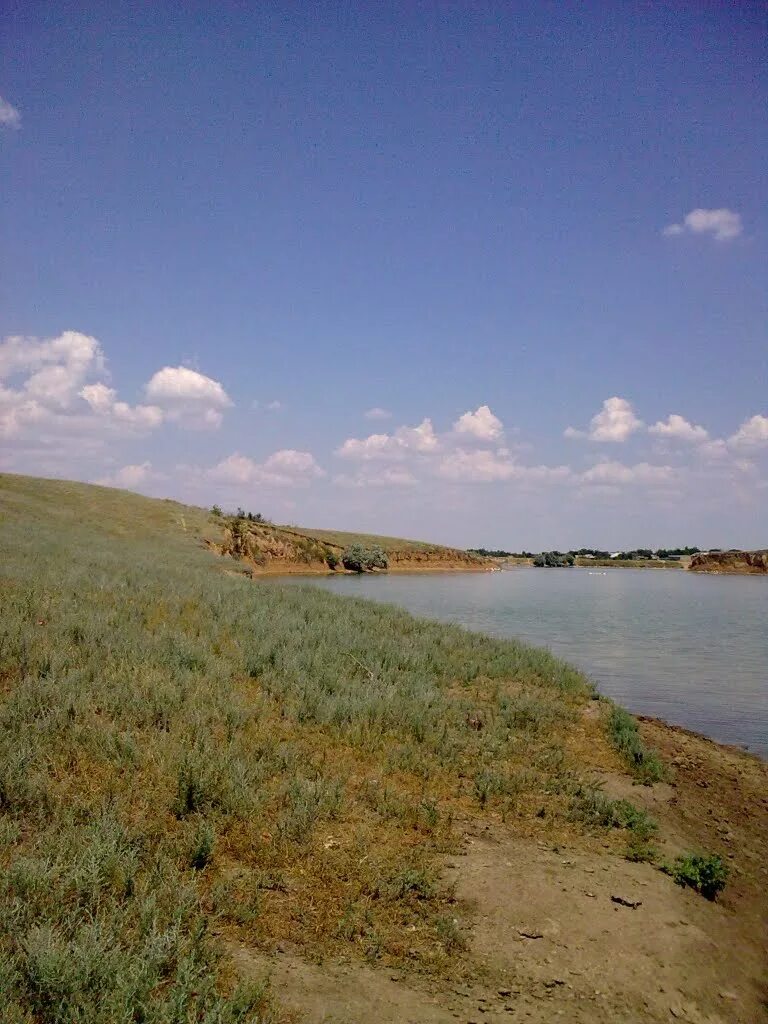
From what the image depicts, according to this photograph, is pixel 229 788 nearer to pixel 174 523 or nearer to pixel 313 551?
pixel 174 523

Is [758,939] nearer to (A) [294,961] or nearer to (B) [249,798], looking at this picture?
(A) [294,961]

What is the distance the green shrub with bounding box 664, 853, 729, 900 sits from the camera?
6.66 m

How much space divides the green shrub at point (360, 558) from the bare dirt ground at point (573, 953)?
85.8m

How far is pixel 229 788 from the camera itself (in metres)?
6.67

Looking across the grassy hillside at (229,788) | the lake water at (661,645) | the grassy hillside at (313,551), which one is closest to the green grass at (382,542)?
the grassy hillside at (313,551)

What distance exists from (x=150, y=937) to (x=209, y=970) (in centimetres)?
47

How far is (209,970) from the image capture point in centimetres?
436

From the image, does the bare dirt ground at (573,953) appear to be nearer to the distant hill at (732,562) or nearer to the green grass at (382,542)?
the green grass at (382,542)

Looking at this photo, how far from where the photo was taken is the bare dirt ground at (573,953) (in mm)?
4566

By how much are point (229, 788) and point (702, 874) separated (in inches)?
204

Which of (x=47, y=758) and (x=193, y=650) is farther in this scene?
(x=193, y=650)

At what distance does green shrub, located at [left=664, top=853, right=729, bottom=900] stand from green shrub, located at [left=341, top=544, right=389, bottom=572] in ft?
285

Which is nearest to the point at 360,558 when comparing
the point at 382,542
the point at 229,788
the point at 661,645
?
the point at 382,542

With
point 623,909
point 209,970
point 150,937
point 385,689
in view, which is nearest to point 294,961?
point 209,970
